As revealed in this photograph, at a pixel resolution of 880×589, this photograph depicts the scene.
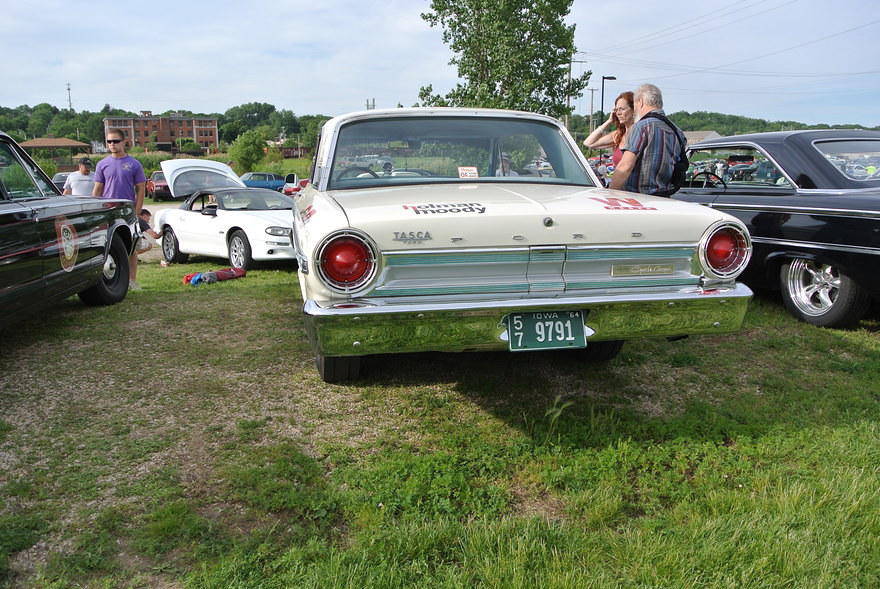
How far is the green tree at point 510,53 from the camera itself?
26250 mm

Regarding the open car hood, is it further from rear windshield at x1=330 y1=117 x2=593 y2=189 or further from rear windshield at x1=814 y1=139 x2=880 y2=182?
rear windshield at x1=814 y1=139 x2=880 y2=182

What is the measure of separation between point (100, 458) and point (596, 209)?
2577 millimetres

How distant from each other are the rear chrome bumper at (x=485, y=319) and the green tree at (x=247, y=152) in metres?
57.5

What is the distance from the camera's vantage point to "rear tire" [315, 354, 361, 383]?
363 centimetres

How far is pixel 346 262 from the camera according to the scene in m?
2.91

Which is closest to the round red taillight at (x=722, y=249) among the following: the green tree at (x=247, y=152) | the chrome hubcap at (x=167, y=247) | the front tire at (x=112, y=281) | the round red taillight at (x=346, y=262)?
the round red taillight at (x=346, y=262)

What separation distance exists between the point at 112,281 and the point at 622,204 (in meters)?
5.14

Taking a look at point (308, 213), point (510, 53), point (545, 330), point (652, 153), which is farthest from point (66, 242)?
point (510, 53)

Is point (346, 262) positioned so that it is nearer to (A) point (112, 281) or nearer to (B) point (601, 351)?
(B) point (601, 351)

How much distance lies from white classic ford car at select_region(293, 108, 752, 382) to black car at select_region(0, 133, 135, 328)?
2.13 metres

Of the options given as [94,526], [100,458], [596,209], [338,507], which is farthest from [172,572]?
[596,209]

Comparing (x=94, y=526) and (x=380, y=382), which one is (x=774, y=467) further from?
(x=94, y=526)

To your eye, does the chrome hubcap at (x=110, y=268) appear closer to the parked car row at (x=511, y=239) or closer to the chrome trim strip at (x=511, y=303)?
the parked car row at (x=511, y=239)

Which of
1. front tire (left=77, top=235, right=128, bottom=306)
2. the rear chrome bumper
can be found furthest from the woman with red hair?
front tire (left=77, top=235, right=128, bottom=306)
